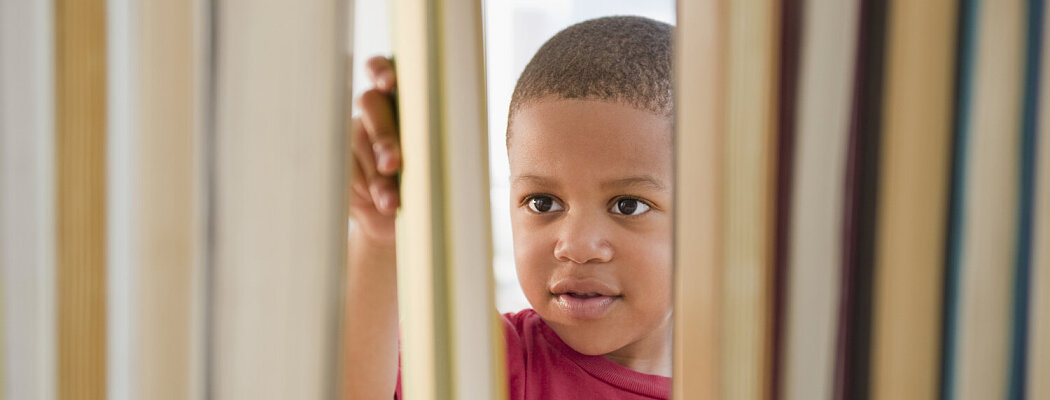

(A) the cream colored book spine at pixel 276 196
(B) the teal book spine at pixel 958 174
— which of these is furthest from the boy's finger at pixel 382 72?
(B) the teal book spine at pixel 958 174

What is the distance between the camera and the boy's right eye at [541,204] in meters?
0.91

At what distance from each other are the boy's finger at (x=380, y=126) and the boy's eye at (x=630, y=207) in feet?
1.40

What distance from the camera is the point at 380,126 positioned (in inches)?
19.8

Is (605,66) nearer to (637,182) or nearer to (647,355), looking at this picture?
(637,182)

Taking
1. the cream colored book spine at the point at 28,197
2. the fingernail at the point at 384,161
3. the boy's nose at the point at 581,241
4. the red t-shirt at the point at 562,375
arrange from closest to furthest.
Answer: the cream colored book spine at the point at 28,197
the fingernail at the point at 384,161
the boy's nose at the point at 581,241
the red t-shirt at the point at 562,375

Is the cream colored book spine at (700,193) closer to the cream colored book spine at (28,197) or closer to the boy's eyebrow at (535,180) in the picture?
the cream colored book spine at (28,197)

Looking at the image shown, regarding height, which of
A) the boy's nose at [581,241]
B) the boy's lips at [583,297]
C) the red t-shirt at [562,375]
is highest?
the boy's nose at [581,241]

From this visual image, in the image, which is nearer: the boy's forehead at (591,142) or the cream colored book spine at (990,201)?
the cream colored book spine at (990,201)

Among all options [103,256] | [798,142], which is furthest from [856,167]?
[103,256]

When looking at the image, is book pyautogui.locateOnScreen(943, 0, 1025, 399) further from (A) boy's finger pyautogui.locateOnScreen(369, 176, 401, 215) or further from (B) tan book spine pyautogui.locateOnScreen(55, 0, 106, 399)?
(B) tan book spine pyautogui.locateOnScreen(55, 0, 106, 399)

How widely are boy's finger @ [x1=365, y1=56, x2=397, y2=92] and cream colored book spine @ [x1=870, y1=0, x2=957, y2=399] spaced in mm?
293

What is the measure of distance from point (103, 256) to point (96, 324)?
0.03m

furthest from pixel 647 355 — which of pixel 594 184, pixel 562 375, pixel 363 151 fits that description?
pixel 363 151

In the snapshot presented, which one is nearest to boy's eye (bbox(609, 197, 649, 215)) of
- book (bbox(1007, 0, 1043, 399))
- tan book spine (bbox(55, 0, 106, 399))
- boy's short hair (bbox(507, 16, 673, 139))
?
boy's short hair (bbox(507, 16, 673, 139))
